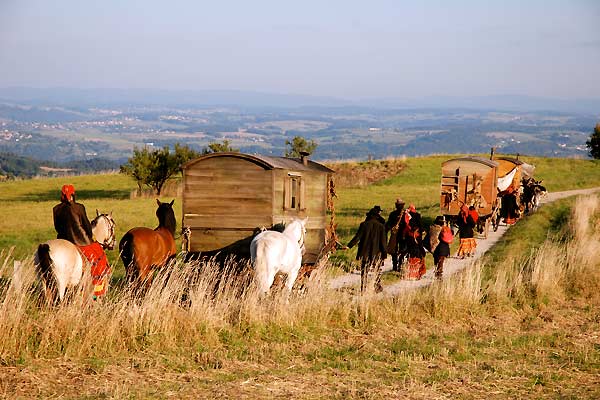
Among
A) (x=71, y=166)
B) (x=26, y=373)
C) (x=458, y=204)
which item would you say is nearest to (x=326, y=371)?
(x=26, y=373)

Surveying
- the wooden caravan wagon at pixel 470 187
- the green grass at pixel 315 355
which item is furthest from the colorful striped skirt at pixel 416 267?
the wooden caravan wagon at pixel 470 187

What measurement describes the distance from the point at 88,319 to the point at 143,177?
35.6 m

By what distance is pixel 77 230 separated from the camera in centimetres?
1211

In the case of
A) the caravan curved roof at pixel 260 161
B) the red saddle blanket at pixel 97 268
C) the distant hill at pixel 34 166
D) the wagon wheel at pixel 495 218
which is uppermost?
the caravan curved roof at pixel 260 161

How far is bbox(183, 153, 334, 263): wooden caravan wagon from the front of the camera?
16422 mm

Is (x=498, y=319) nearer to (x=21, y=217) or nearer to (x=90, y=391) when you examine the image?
(x=90, y=391)

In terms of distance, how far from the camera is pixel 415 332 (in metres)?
12.5

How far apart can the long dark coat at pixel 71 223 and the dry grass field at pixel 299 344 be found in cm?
92

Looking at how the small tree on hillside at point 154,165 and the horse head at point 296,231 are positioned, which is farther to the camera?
the small tree on hillside at point 154,165

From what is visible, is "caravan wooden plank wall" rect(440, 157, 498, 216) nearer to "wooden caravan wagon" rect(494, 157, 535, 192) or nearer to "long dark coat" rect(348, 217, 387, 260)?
"wooden caravan wagon" rect(494, 157, 535, 192)

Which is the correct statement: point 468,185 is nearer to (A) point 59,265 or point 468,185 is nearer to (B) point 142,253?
(B) point 142,253

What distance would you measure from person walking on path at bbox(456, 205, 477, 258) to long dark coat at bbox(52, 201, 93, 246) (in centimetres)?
1264

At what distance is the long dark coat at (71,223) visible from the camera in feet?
39.6

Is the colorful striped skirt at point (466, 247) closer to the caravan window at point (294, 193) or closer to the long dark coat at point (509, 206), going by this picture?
the caravan window at point (294, 193)
